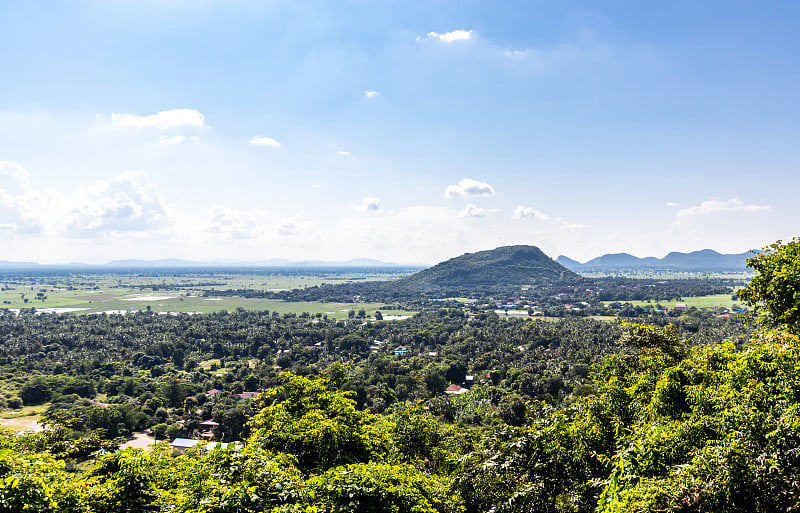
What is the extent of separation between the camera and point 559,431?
464 inches

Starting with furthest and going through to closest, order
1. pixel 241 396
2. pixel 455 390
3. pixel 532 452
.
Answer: pixel 241 396 → pixel 455 390 → pixel 532 452

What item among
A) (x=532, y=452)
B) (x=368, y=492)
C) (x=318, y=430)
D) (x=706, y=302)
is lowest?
(x=706, y=302)

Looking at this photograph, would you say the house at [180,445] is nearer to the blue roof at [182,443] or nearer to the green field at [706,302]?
the blue roof at [182,443]

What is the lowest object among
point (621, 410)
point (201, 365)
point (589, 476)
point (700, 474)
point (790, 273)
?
point (201, 365)

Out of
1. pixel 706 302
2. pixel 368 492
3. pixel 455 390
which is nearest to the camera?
pixel 368 492

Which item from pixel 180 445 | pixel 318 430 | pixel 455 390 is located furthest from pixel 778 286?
pixel 455 390

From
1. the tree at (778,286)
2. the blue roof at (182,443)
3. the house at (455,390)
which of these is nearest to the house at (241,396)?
the blue roof at (182,443)

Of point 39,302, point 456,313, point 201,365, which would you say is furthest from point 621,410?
point 39,302

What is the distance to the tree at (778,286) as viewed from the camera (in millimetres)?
12203

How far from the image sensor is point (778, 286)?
1263 centimetres

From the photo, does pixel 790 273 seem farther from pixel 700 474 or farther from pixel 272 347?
pixel 272 347

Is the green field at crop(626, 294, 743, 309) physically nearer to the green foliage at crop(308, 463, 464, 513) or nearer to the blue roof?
the blue roof

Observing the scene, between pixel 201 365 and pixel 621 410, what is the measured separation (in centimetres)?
8386

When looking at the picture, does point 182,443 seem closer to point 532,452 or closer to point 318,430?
point 318,430
